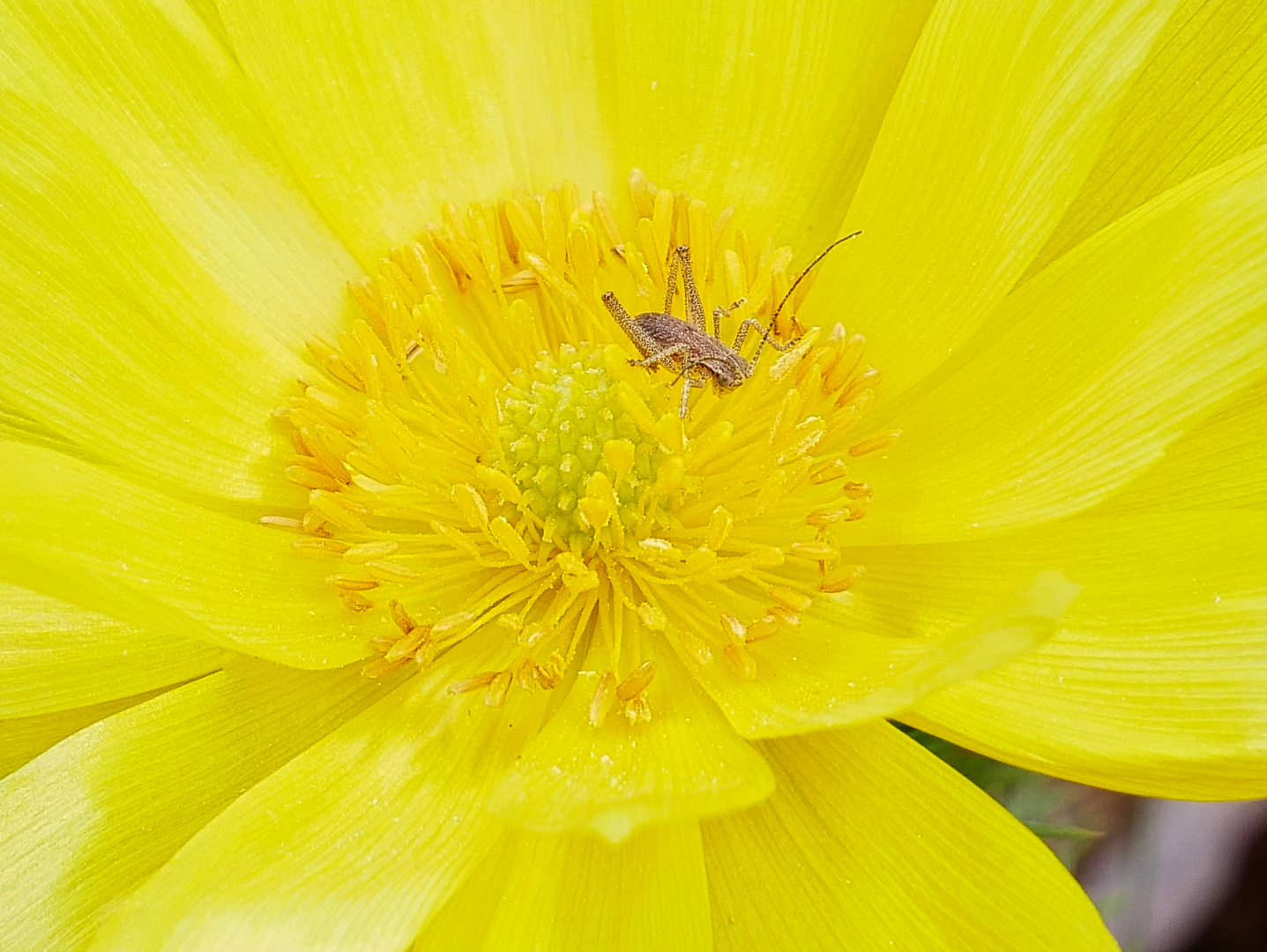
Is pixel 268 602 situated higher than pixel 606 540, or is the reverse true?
pixel 268 602

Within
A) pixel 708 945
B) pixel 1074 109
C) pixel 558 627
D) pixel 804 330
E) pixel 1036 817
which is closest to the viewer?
pixel 708 945

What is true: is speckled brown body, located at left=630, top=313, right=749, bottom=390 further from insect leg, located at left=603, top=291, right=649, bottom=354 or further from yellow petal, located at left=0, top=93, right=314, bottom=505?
yellow petal, located at left=0, top=93, right=314, bottom=505

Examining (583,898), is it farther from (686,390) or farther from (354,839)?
(686,390)

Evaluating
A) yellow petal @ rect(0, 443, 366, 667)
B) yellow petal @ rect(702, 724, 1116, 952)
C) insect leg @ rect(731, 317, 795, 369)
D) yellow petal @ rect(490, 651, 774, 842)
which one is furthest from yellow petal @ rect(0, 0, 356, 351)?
yellow petal @ rect(702, 724, 1116, 952)

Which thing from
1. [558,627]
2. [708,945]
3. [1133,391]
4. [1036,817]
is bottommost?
[1036,817]

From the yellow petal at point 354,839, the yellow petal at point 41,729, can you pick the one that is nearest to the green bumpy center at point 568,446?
the yellow petal at point 354,839

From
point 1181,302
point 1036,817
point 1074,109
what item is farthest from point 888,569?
point 1036,817

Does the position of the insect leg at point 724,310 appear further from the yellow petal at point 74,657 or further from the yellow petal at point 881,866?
the yellow petal at point 74,657

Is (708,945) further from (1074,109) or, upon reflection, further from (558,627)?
(1074,109)
